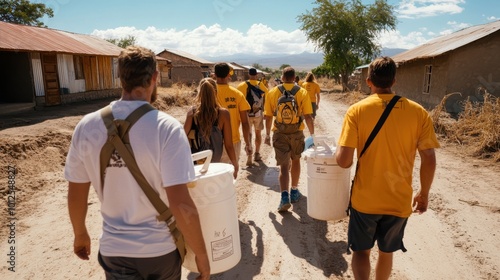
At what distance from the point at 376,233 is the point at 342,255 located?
3.87 feet

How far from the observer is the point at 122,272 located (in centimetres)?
166

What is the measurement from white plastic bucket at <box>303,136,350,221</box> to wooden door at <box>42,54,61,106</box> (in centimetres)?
1277

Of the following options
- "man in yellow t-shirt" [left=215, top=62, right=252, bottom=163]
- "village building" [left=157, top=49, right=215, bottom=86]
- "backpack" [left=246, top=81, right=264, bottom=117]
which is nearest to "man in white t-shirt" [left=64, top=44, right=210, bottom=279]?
"man in yellow t-shirt" [left=215, top=62, right=252, bottom=163]

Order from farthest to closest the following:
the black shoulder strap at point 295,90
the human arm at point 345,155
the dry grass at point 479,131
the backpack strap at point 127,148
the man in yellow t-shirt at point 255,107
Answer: the dry grass at point 479,131
the man in yellow t-shirt at point 255,107
the black shoulder strap at point 295,90
the human arm at point 345,155
the backpack strap at point 127,148

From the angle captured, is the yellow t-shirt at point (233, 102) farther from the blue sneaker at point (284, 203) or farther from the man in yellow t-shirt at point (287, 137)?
the blue sneaker at point (284, 203)

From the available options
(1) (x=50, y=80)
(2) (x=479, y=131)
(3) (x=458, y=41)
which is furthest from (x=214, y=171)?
(3) (x=458, y=41)

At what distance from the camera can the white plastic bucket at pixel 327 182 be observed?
10.4 feet

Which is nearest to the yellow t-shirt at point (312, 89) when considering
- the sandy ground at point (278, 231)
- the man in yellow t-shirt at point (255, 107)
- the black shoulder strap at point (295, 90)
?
the man in yellow t-shirt at point (255, 107)

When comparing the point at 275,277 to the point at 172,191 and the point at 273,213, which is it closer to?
the point at 273,213

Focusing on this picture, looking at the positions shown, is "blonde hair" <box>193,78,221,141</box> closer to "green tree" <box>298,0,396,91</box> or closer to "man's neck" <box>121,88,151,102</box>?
"man's neck" <box>121,88,151,102</box>

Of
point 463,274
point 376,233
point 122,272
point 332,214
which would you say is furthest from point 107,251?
point 463,274

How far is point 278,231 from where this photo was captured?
4184 millimetres

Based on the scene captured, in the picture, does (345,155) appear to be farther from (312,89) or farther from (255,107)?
(312,89)

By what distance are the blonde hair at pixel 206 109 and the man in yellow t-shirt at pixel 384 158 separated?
4.78 ft
